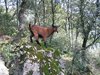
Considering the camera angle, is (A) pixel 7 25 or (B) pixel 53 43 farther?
(A) pixel 7 25

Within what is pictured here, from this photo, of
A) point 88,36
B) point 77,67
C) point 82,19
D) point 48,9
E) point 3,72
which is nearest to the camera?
point 3,72

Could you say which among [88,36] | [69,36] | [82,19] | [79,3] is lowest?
[69,36]

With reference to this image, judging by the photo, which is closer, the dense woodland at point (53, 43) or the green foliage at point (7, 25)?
the dense woodland at point (53, 43)

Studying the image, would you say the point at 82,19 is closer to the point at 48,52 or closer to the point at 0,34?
the point at 0,34

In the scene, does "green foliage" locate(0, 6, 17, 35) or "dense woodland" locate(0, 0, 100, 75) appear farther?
"green foliage" locate(0, 6, 17, 35)

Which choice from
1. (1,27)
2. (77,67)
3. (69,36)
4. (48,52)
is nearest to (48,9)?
(69,36)

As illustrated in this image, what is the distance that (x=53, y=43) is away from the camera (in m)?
12.5

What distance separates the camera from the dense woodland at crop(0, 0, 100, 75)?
1258 mm

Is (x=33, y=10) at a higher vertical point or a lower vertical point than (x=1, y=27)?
higher

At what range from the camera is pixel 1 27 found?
1401 centimetres

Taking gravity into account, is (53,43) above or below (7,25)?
below

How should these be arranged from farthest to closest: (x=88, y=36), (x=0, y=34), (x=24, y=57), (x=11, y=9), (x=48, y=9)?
(x=11, y=9) < (x=48, y=9) < (x=0, y=34) < (x=88, y=36) < (x=24, y=57)

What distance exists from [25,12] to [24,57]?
1382 centimetres

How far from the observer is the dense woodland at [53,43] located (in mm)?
1258
